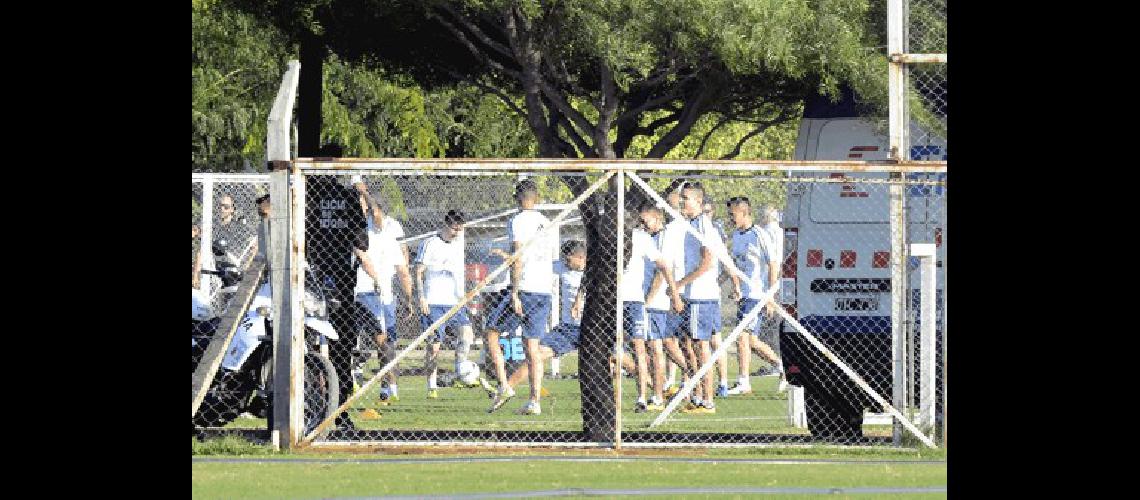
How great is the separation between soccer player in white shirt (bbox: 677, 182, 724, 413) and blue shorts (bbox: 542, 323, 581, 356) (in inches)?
36.5

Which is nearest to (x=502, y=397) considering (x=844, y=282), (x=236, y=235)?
(x=844, y=282)

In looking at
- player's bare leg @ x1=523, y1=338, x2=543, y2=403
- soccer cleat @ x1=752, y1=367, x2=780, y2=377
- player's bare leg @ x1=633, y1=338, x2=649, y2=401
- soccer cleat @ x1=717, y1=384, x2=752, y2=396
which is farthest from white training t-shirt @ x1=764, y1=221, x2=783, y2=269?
soccer cleat @ x1=752, y1=367, x2=780, y2=377

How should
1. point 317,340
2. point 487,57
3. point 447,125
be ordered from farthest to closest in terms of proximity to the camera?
point 447,125
point 487,57
point 317,340

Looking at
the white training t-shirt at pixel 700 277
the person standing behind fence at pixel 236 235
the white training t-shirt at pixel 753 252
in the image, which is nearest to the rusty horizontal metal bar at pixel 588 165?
the white training t-shirt at pixel 700 277

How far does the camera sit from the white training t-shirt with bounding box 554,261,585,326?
58.7 feet

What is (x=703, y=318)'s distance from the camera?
16250 millimetres

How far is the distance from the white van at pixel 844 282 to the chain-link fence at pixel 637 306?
0.05ft

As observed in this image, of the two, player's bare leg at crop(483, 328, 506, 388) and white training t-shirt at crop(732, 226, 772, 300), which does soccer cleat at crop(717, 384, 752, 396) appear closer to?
white training t-shirt at crop(732, 226, 772, 300)

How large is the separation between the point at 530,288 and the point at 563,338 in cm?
128

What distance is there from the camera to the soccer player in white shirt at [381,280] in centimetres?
1622
